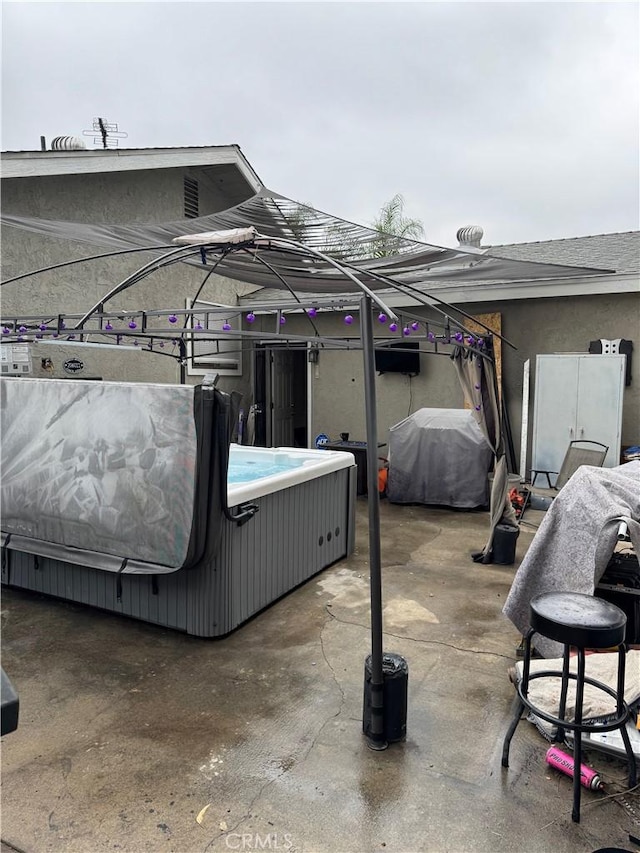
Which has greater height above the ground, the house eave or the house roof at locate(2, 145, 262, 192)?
the house roof at locate(2, 145, 262, 192)

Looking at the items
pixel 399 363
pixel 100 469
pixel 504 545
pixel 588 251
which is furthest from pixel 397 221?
pixel 100 469

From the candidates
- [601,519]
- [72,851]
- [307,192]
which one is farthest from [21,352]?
[307,192]

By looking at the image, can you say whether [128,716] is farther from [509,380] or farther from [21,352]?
[509,380]

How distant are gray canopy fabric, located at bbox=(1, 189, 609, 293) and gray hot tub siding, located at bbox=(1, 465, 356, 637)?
2.34m

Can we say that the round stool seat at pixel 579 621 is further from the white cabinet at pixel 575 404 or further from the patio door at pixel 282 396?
the patio door at pixel 282 396

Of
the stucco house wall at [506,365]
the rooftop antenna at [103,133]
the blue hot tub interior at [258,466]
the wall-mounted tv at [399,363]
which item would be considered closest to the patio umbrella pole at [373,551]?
the blue hot tub interior at [258,466]

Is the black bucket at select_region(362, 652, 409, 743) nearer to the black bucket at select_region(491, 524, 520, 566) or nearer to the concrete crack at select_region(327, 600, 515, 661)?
the concrete crack at select_region(327, 600, 515, 661)

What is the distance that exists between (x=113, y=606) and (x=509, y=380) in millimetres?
6527

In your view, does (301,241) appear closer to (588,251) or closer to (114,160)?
(114,160)

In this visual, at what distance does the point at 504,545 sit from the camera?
5.50 metres

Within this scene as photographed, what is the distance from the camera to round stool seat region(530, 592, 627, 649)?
95.0 inches

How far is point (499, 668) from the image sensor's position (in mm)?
3633

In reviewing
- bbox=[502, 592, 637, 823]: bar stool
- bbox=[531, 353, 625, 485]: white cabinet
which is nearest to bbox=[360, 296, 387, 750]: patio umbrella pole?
bbox=[502, 592, 637, 823]: bar stool

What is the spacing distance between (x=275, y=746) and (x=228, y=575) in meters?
1.27
